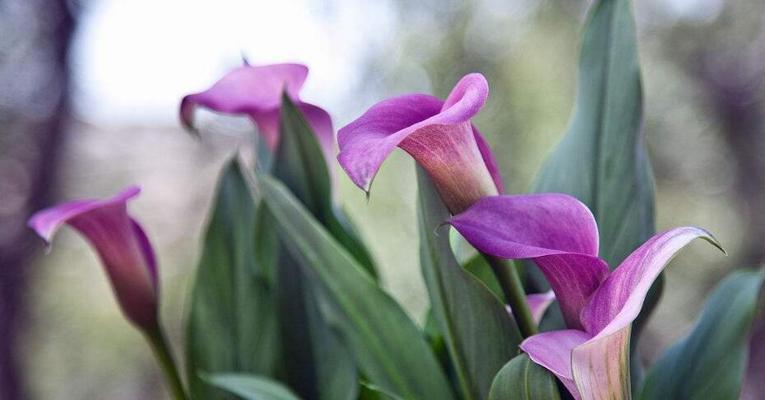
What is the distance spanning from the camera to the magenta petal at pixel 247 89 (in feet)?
1.00

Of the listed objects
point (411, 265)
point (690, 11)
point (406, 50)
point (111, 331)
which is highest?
point (690, 11)

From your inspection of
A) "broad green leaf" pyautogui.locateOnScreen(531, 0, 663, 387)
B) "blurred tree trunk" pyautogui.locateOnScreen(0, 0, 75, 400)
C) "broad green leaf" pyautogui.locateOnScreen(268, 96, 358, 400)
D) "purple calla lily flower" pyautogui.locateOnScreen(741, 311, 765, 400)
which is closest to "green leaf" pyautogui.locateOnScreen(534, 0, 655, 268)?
"broad green leaf" pyautogui.locateOnScreen(531, 0, 663, 387)

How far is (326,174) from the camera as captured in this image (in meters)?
0.32

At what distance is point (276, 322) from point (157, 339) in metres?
0.05

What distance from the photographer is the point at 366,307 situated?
0.91 feet

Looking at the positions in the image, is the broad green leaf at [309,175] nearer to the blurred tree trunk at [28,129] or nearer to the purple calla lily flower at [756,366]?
the blurred tree trunk at [28,129]

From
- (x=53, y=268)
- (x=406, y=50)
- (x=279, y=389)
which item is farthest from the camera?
(x=406, y=50)

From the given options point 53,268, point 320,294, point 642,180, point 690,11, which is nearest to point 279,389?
point 320,294

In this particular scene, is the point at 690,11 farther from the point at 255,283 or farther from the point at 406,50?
the point at 255,283

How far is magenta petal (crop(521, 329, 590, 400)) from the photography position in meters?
0.18

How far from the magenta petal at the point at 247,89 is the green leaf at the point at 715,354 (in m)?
0.18

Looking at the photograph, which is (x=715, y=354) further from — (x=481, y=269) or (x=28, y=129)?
(x=28, y=129)

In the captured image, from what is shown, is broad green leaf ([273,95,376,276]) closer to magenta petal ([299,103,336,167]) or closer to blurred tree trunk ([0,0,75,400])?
magenta petal ([299,103,336,167])

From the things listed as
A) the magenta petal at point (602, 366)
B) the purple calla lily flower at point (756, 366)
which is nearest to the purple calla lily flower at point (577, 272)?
the magenta petal at point (602, 366)
